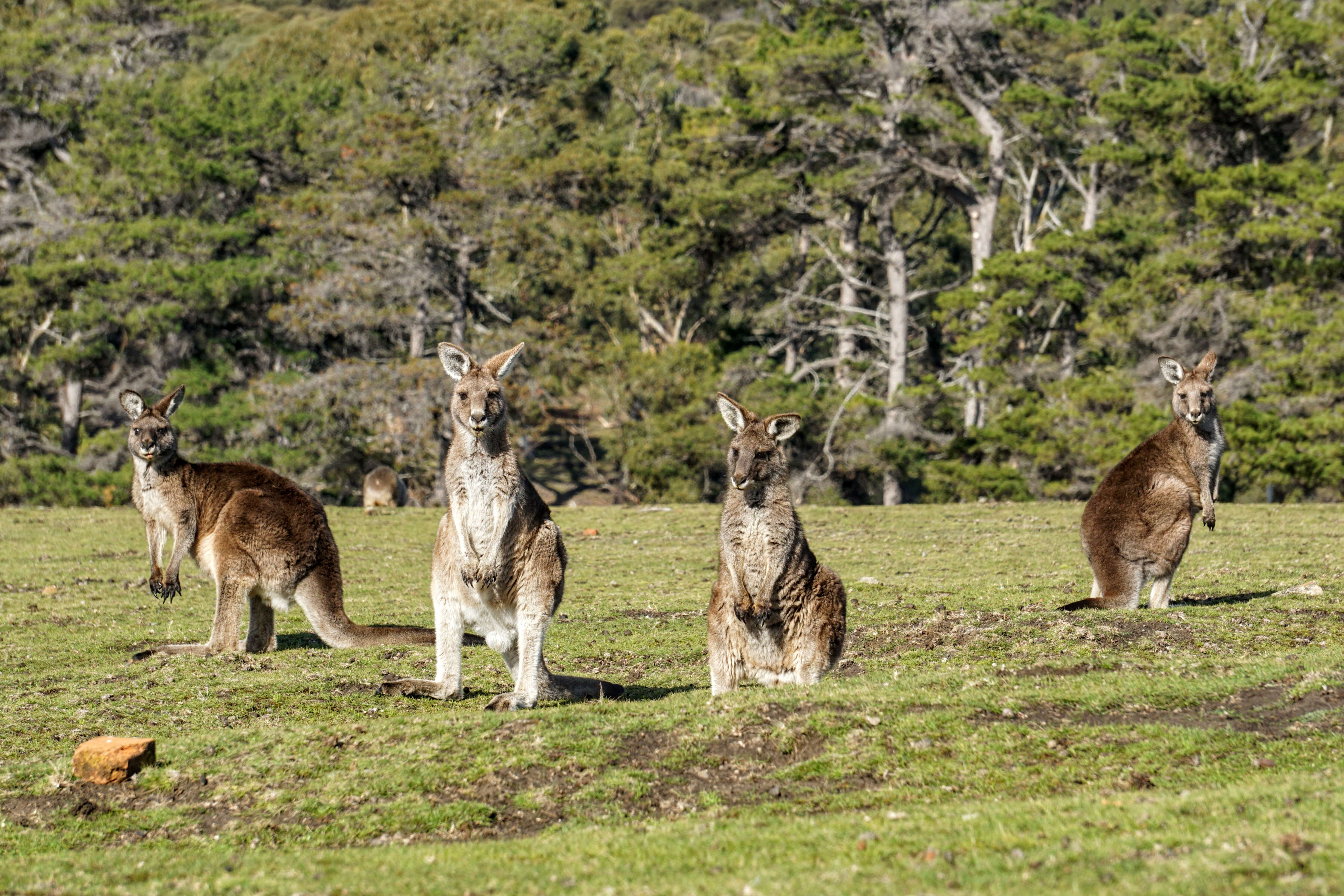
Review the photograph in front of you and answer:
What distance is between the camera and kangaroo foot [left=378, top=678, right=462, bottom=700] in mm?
8555

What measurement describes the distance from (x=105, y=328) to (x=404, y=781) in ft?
100

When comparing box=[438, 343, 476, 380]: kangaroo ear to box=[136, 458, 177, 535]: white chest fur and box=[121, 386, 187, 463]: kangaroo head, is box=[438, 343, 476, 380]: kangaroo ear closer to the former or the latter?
box=[121, 386, 187, 463]: kangaroo head

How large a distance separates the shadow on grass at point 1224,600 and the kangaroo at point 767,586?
14.1ft

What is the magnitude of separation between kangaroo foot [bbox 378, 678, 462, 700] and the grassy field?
0.52 ft

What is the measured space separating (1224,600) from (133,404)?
9854 mm

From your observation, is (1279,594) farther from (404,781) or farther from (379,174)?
(379,174)

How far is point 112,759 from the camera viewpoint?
23.4ft

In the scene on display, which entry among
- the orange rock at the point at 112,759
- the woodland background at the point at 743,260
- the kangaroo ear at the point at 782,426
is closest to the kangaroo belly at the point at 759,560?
the kangaroo ear at the point at 782,426

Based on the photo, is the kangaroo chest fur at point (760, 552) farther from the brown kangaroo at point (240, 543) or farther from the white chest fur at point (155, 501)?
the white chest fur at point (155, 501)

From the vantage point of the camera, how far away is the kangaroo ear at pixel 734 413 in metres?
8.65

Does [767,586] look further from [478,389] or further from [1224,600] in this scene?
[1224,600]

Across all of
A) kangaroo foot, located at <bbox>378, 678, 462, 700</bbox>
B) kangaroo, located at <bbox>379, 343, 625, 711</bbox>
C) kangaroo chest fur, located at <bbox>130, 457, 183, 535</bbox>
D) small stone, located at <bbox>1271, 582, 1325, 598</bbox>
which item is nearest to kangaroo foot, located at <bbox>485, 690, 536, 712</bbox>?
kangaroo, located at <bbox>379, 343, 625, 711</bbox>

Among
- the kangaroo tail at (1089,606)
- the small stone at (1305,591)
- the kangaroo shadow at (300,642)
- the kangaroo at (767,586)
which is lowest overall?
the kangaroo shadow at (300,642)

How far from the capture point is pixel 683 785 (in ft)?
23.0
